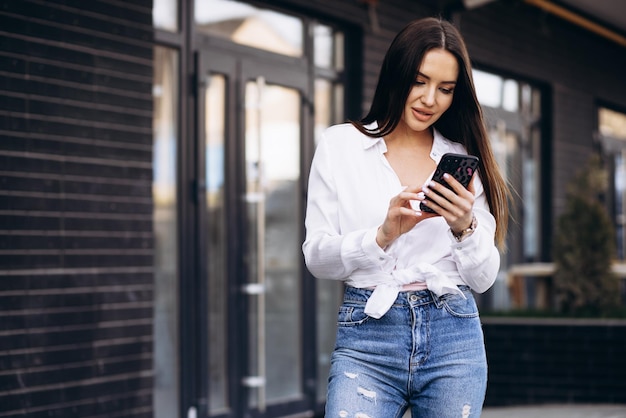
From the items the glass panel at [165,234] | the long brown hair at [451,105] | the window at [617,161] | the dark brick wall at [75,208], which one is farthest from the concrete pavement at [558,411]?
Result: the window at [617,161]

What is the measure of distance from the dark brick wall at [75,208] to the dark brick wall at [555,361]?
276cm

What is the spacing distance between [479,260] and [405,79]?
18.3 inches

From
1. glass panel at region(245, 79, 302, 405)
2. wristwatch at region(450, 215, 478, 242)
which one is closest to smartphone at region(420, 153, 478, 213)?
wristwatch at region(450, 215, 478, 242)

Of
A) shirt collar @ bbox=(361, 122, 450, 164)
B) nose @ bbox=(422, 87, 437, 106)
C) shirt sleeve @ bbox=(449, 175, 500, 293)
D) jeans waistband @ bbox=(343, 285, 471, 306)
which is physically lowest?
jeans waistband @ bbox=(343, 285, 471, 306)

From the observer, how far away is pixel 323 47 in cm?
630

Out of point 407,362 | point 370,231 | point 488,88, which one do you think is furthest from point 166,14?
point 488,88

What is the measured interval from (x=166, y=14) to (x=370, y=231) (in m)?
3.33

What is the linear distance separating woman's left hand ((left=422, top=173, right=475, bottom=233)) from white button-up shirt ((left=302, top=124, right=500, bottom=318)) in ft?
0.28

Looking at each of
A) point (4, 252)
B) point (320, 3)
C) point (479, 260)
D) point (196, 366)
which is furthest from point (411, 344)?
point (320, 3)

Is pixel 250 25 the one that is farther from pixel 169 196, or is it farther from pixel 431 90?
pixel 431 90

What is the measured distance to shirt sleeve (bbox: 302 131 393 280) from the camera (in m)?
2.11

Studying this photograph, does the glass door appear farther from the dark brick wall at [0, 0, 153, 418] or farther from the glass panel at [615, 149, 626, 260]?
the glass panel at [615, 149, 626, 260]

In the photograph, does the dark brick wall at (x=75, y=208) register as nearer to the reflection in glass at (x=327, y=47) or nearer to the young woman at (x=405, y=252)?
the reflection in glass at (x=327, y=47)

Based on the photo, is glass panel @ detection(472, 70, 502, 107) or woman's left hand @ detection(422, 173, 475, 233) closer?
woman's left hand @ detection(422, 173, 475, 233)
